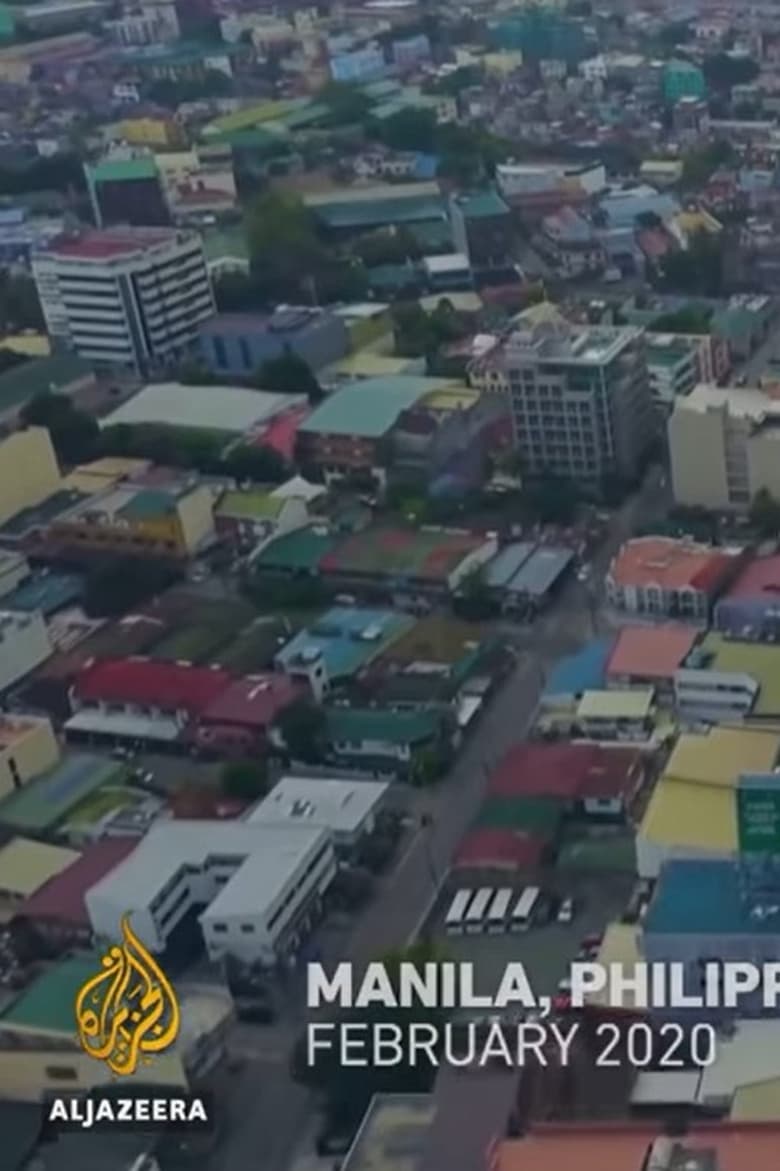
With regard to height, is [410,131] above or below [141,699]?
above

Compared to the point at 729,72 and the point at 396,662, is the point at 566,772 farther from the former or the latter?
the point at 729,72

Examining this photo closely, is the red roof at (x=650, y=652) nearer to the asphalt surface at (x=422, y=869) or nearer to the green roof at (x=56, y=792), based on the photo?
the asphalt surface at (x=422, y=869)

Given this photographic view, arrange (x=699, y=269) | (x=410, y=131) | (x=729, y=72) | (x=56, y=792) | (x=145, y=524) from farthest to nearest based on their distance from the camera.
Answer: (x=729, y=72) < (x=410, y=131) < (x=699, y=269) < (x=145, y=524) < (x=56, y=792)

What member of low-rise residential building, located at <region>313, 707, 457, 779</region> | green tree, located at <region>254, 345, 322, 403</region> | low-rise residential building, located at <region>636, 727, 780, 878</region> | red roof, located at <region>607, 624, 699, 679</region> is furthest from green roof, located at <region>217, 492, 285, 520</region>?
low-rise residential building, located at <region>636, 727, 780, 878</region>

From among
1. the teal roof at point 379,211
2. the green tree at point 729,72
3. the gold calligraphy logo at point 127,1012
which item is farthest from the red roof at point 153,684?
the green tree at point 729,72

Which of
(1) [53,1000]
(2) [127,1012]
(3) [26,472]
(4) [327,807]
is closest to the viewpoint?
(2) [127,1012]

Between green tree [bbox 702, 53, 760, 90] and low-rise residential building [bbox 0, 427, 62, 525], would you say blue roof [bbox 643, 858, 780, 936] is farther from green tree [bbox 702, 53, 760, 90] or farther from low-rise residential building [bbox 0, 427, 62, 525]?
green tree [bbox 702, 53, 760, 90]

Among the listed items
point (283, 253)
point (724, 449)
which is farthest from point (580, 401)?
point (283, 253)
